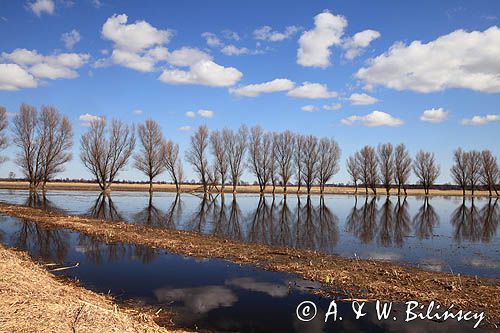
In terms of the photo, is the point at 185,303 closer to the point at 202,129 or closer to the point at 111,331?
the point at 111,331

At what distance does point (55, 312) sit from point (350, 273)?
912 cm

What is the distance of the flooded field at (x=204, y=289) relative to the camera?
8.54 m

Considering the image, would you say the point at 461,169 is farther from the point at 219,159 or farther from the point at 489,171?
the point at 219,159

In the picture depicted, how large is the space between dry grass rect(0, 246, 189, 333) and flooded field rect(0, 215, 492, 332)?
1.00 meters

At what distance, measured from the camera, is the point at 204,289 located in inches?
439

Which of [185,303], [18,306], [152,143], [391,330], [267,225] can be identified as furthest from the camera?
[152,143]

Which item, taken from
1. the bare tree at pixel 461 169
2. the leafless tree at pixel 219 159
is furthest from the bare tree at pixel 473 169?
the leafless tree at pixel 219 159

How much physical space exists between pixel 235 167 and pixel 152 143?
19.7 m

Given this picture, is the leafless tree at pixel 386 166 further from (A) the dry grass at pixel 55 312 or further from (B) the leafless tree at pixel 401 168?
(A) the dry grass at pixel 55 312

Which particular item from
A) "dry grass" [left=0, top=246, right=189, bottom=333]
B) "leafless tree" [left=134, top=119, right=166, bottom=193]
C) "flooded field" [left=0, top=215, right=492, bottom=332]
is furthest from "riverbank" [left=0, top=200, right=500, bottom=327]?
"leafless tree" [left=134, top=119, right=166, bottom=193]

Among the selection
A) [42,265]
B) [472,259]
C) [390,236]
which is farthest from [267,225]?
[42,265]

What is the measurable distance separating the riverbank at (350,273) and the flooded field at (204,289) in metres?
0.83

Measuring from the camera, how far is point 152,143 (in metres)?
82.9

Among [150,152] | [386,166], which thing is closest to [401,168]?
[386,166]
